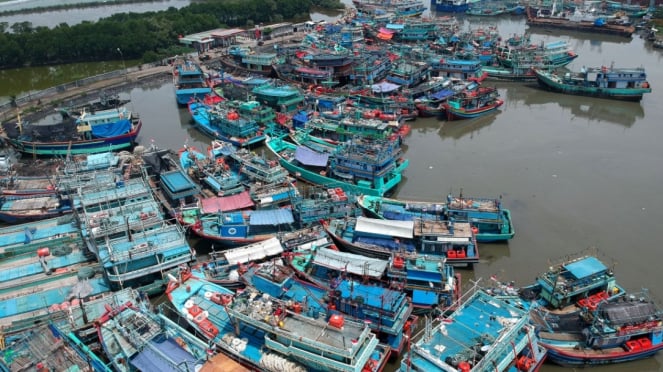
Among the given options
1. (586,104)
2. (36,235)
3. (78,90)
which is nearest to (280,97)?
(36,235)

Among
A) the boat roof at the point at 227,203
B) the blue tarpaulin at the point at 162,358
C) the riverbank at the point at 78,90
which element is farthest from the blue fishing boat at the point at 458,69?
the blue tarpaulin at the point at 162,358

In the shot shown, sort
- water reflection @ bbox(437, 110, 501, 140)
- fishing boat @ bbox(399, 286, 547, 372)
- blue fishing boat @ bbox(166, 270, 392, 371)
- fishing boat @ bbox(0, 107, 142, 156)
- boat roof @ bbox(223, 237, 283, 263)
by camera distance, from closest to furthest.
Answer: fishing boat @ bbox(399, 286, 547, 372)
blue fishing boat @ bbox(166, 270, 392, 371)
boat roof @ bbox(223, 237, 283, 263)
fishing boat @ bbox(0, 107, 142, 156)
water reflection @ bbox(437, 110, 501, 140)

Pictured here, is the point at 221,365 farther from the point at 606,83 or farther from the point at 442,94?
the point at 606,83

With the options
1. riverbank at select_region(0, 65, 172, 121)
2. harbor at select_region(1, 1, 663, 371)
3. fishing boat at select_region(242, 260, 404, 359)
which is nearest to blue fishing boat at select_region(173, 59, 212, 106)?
harbor at select_region(1, 1, 663, 371)

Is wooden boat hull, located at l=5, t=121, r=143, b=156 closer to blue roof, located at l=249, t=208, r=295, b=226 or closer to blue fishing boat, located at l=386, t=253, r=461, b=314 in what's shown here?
blue roof, located at l=249, t=208, r=295, b=226

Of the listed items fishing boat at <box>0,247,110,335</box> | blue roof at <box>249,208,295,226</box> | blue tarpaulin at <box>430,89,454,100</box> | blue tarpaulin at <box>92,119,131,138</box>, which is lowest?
fishing boat at <box>0,247,110,335</box>

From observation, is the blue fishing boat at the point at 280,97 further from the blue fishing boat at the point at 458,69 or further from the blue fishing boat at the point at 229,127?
the blue fishing boat at the point at 458,69

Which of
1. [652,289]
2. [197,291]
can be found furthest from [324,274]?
[652,289]
